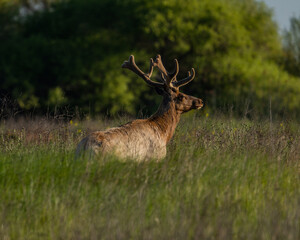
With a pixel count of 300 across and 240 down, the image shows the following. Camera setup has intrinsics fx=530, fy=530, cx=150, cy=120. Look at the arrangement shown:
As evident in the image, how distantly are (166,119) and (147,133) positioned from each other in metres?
0.87

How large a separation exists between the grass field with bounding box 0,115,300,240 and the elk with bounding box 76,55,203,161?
679 mm

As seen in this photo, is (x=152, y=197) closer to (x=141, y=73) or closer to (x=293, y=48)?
(x=141, y=73)

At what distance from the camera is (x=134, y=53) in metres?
22.8

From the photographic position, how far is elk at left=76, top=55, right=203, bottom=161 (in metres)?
7.75

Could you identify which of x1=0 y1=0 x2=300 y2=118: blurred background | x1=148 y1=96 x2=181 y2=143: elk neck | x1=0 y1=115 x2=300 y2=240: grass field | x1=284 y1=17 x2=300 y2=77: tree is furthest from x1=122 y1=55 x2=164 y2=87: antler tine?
x1=284 y1=17 x2=300 y2=77: tree

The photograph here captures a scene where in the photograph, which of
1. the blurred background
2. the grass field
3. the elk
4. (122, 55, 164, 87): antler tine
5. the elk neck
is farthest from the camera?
the blurred background

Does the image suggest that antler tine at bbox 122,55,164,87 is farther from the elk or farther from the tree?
the tree

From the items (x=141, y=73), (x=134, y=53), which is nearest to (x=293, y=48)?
(x=134, y=53)

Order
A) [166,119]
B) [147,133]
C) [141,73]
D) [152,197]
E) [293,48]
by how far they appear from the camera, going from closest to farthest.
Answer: [152,197] < [147,133] < [166,119] < [141,73] < [293,48]

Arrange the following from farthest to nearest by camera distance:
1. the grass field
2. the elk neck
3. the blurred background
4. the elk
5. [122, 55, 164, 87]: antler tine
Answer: the blurred background, [122, 55, 164, 87]: antler tine, the elk neck, the elk, the grass field

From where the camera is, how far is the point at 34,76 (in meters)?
24.2

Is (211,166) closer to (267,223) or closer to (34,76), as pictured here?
(267,223)

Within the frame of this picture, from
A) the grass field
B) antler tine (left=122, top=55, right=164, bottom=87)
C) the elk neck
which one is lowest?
the grass field

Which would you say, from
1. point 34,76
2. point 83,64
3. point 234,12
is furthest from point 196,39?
point 34,76
